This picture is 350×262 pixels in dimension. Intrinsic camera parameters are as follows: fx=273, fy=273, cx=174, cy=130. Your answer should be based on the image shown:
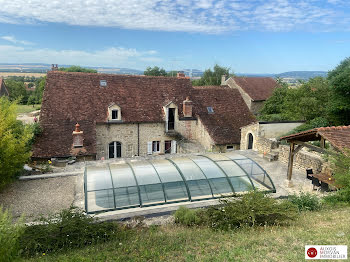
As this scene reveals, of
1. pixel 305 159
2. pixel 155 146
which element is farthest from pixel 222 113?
pixel 305 159

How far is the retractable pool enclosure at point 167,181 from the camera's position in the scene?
1030cm

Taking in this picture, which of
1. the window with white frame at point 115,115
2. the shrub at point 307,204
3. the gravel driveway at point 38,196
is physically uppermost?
the window with white frame at point 115,115

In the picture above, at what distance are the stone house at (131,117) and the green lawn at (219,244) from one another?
12.0 meters

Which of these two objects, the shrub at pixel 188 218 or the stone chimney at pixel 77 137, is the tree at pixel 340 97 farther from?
the stone chimney at pixel 77 137

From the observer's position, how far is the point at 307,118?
952 inches

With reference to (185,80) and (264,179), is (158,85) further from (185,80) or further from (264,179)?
(264,179)

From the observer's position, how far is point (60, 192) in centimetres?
1309

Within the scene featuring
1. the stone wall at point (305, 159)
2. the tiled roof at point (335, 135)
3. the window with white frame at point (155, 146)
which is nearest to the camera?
the tiled roof at point (335, 135)

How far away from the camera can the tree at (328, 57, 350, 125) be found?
21.3m

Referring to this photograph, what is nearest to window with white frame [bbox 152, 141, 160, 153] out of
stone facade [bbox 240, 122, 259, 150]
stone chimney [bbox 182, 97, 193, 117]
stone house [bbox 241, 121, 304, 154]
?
stone chimney [bbox 182, 97, 193, 117]

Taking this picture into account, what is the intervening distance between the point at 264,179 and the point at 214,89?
15979 mm

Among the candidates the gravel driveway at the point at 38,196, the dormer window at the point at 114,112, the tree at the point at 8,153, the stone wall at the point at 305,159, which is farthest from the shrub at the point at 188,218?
the dormer window at the point at 114,112

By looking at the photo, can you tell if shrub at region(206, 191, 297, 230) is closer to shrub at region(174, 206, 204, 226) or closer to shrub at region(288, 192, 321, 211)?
shrub at region(174, 206, 204, 226)

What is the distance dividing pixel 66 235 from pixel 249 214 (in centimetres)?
533
